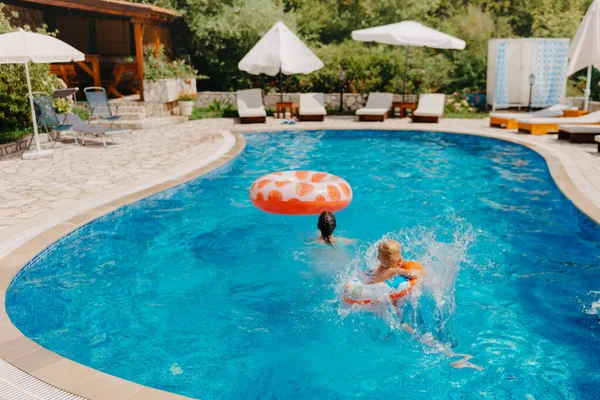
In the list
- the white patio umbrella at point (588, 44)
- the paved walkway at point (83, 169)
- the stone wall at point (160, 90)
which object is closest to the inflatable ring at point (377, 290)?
the paved walkway at point (83, 169)

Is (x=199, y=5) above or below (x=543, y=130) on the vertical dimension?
above

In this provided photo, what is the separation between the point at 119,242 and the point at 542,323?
5120mm

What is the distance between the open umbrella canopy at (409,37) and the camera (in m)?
16.5

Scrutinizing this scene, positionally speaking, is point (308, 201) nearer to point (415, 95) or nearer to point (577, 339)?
point (577, 339)

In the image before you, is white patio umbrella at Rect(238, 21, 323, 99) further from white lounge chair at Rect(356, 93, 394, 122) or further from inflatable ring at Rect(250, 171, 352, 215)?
inflatable ring at Rect(250, 171, 352, 215)

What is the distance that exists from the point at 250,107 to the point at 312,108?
1919mm

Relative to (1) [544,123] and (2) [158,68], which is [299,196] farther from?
(2) [158,68]

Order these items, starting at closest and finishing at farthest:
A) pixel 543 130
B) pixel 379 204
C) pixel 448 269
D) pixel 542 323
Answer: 1. pixel 542 323
2. pixel 448 269
3. pixel 379 204
4. pixel 543 130

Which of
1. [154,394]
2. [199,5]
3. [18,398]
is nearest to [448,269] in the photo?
[154,394]

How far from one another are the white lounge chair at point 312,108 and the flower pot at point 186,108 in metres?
3.54

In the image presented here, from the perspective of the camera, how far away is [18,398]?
11.6 ft

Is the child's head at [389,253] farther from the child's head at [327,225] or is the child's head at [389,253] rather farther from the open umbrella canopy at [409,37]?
the open umbrella canopy at [409,37]

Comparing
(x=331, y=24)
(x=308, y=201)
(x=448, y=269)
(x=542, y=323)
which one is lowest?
(x=542, y=323)

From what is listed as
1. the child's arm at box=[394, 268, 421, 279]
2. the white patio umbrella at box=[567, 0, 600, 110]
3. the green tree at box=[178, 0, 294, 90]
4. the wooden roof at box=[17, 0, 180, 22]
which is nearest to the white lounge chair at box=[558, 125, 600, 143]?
the white patio umbrella at box=[567, 0, 600, 110]
